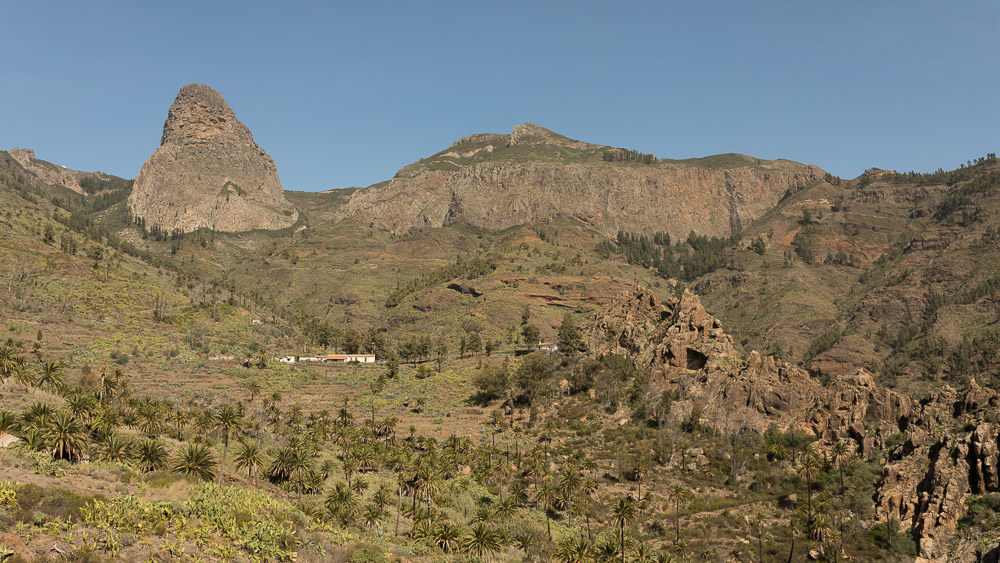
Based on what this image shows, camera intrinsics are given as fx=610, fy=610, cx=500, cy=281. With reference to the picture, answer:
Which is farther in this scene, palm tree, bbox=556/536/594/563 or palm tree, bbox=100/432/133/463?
palm tree, bbox=556/536/594/563

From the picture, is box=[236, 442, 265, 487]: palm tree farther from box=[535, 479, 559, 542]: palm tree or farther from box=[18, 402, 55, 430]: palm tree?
box=[535, 479, 559, 542]: palm tree

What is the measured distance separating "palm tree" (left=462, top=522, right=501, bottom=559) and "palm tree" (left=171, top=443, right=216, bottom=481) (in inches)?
828

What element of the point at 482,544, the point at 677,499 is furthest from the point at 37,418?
the point at 677,499

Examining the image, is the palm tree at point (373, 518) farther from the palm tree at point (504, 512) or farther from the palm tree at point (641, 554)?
the palm tree at point (641, 554)

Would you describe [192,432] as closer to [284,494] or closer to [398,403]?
[284,494]

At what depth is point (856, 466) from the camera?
7819 centimetres

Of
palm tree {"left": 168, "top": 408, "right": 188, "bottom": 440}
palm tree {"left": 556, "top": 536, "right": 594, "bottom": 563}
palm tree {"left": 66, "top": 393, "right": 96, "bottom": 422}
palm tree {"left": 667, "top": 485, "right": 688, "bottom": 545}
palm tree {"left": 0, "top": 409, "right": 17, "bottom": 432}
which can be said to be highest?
palm tree {"left": 0, "top": 409, "right": 17, "bottom": 432}

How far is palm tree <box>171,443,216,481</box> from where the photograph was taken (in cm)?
4544

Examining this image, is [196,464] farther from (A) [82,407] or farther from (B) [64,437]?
(A) [82,407]

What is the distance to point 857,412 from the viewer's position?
8494 cm

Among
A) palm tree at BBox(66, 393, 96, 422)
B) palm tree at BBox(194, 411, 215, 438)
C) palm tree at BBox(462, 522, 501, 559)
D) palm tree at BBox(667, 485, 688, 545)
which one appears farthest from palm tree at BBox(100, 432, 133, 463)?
palm tree at BBox(667, 485, 688, 545)

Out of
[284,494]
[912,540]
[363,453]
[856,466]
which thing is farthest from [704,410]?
[284,494]

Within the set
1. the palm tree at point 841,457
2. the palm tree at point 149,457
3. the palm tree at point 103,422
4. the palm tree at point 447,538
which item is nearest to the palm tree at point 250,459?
the palm tree at point 149,457

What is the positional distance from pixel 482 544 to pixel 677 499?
35271mm
